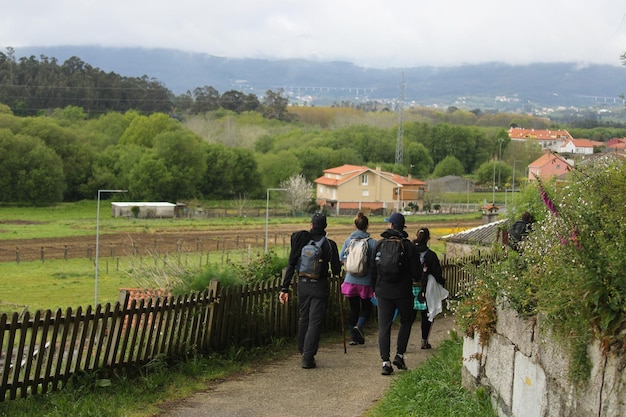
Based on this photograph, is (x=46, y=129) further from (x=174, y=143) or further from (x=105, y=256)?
(x=105, y=256)

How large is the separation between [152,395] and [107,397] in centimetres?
46

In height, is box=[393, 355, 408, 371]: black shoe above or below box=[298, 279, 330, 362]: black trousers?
below

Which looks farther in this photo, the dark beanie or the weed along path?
the dark beanie

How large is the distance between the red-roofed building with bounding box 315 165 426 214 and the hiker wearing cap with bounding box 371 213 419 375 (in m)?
86.1

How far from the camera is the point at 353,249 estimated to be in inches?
408

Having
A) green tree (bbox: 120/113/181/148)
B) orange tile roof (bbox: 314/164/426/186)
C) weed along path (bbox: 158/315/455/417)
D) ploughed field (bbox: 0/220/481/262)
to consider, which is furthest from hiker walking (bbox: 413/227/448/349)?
green tree (bbox: 120/113/181/148)

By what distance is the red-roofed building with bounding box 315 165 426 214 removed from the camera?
9675 centimetres

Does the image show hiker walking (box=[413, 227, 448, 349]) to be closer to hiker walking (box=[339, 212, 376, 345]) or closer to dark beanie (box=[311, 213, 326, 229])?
hiker walking (box=[339, 212, 376, 345])

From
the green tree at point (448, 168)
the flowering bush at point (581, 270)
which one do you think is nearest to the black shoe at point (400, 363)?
the flowering bush at point (581, 270)

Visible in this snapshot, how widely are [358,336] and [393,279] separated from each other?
232cm

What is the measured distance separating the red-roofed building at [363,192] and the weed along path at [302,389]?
8526 cm

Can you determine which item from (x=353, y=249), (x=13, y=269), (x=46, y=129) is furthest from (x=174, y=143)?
(x=353, y=249)

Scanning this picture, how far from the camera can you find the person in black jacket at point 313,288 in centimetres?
982

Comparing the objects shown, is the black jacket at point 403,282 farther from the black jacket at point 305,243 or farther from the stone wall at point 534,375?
the stone wall at point 534,375
